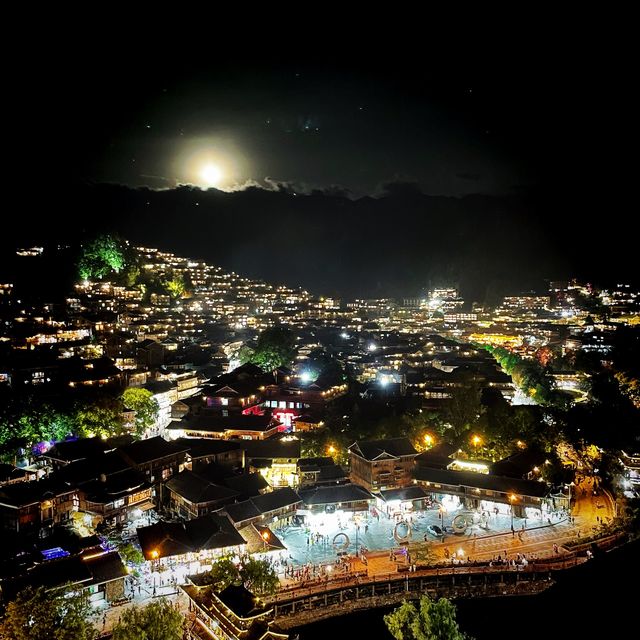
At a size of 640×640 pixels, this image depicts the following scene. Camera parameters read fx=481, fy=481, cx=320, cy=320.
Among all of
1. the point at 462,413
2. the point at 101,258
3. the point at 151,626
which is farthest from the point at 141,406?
the point at 101,258

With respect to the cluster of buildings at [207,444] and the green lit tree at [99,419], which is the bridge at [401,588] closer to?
the cluster of buildings at [207,444]

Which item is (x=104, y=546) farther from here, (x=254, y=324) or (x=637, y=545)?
(x=254, y=324)

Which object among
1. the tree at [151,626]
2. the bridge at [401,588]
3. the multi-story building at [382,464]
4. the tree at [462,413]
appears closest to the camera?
the tree at [151,626]

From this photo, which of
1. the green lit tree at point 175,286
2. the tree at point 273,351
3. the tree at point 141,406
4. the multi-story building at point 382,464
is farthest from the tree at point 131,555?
the green lit tree at point 175,286

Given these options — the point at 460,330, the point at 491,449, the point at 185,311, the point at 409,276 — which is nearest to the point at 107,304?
the point at 185,311

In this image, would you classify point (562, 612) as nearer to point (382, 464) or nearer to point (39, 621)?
point (382, 464)

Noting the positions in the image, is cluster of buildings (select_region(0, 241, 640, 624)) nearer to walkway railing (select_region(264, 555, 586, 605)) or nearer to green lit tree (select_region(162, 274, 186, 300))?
green lit tree (select_region(162, 274, 186, 300))
